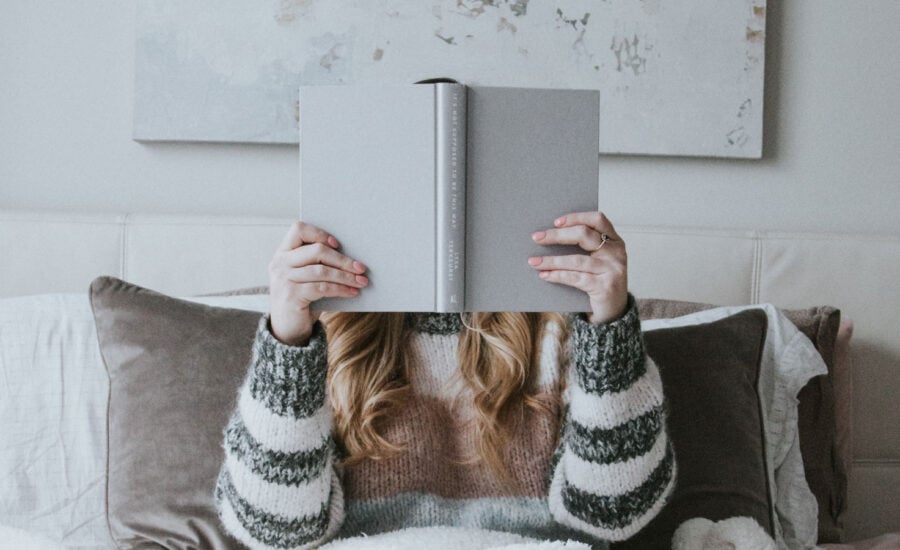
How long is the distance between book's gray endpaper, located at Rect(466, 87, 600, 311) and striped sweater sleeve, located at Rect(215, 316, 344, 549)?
22 centimetres

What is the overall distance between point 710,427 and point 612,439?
271 mm

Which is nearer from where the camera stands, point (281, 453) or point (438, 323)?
point (281, 453)

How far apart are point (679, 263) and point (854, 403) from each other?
1.41 feet

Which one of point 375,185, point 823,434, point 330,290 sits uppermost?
point 375,185

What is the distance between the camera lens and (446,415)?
1.03m

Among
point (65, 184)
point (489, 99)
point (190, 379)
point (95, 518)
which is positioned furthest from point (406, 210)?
point (65, 184)

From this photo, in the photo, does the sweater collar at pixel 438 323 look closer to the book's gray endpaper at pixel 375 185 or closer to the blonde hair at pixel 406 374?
the blonde hair at pixel 406 374

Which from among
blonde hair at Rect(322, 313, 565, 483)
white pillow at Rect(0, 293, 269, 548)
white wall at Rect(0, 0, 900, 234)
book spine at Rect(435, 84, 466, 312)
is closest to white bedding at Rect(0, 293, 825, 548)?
white pillow at Rect(0, 293, 269, 548)

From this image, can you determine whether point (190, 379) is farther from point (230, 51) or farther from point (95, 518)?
point (230, 51)

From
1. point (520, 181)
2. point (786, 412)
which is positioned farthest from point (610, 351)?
point (786, 412)

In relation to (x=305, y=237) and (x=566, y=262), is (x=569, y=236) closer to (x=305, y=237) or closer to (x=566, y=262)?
(x=566, y=262)

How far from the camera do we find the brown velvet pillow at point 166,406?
3.30 feet

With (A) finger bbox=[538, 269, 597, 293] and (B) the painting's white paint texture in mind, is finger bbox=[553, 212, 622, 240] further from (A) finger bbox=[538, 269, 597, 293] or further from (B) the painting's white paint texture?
(B) the painting's white paint texture

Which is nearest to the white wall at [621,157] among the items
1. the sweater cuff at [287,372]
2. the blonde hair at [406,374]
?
the blonde hair at [406,374]
